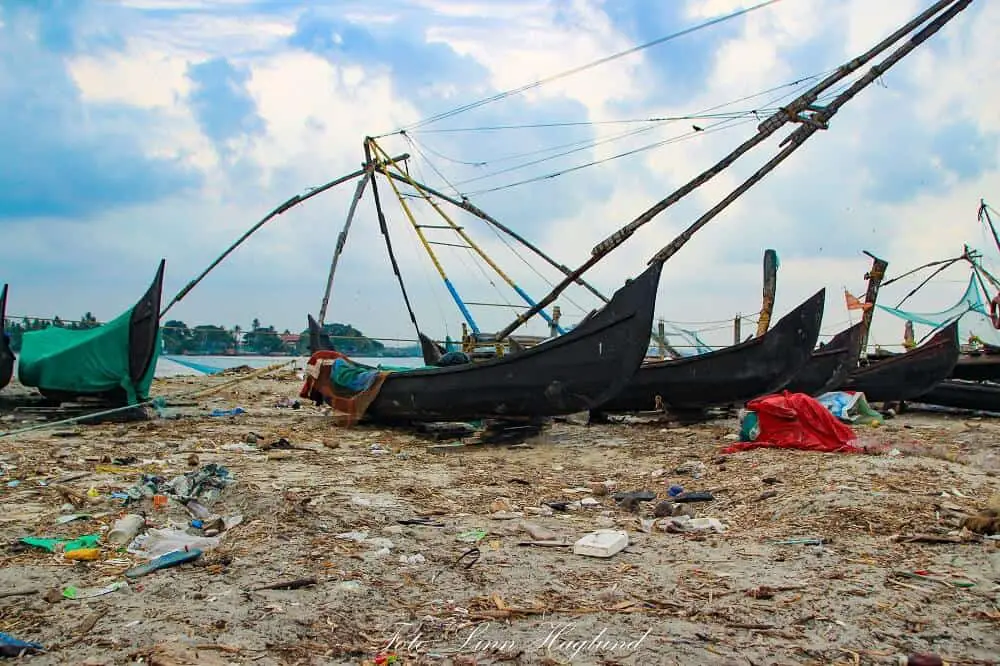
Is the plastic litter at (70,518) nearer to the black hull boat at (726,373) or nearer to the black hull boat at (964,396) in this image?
the black hull boat at (726,373)

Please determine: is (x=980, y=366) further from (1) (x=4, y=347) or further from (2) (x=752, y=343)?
(1) (x=4, y=347)

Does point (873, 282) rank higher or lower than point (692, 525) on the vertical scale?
higher

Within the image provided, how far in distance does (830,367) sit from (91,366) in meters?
10.9

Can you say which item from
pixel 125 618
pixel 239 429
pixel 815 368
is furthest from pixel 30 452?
pixel 815 368

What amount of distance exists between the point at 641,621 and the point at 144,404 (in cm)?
853

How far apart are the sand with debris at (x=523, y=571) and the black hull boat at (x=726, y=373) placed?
11.9 ft

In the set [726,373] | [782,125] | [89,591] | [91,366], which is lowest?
[89,591]

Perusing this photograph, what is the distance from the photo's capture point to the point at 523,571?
3.45m

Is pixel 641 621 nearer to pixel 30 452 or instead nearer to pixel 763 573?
pixel 763 573

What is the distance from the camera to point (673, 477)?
608 cm

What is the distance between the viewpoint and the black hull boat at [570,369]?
26.7ft

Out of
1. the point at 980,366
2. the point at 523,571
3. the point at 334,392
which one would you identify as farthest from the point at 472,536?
the point at 980,366

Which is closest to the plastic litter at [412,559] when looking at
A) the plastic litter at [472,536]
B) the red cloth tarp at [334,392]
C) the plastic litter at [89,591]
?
the plastic litter at [472,536]

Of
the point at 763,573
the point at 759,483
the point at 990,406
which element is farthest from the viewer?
the point at 990,406
